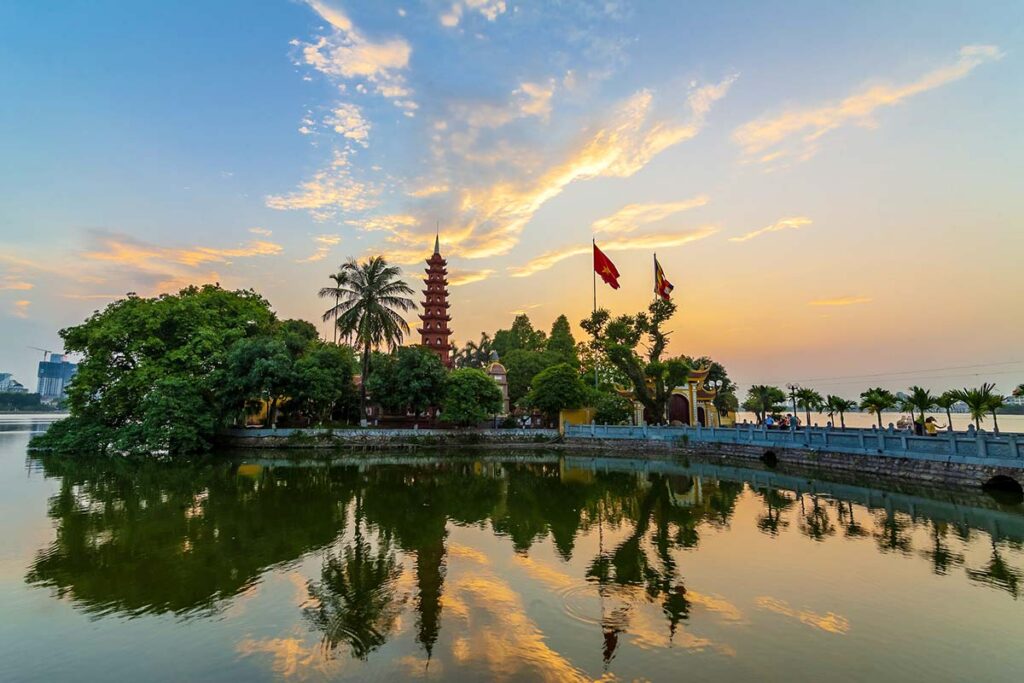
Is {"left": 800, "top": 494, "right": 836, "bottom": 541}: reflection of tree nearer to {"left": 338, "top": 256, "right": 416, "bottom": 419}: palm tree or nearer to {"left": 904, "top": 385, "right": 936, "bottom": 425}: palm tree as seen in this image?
{"left": 904, "top": 385, "right": 936, "bottom": 425}: palm tree

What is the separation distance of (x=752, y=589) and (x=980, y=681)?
8.71 ft

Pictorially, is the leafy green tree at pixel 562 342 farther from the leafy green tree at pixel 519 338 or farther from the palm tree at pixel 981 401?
the palm tree at pixel 981 401

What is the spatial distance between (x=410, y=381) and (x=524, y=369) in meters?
16.8

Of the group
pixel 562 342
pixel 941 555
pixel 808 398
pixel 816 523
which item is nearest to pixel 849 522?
pixel 816 523

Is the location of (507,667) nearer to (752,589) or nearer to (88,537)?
(752,589)

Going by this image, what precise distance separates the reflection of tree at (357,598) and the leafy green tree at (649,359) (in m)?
23.9

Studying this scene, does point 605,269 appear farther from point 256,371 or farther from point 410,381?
point 256,371

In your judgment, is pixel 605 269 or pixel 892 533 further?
pixel 605 269

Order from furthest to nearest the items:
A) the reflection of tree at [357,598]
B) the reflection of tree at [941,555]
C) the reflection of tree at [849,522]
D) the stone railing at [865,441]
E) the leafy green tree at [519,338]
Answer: the leafy green tree at [519,338] < the stone railing at [865,441] < the reflection of tree at [849,522] < the reflection of tree at [941,555] < the reflection of tree at [357,598]

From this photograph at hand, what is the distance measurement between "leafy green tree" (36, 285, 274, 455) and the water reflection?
829cm

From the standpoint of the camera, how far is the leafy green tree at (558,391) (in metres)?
32.4

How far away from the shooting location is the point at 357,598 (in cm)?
685

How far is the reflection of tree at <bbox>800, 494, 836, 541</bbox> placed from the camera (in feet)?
33.9

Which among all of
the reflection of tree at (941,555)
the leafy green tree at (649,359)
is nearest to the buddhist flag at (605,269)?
the leafy green tree at (649,359)
